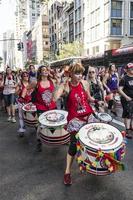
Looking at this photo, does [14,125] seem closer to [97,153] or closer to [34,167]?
[34,167]

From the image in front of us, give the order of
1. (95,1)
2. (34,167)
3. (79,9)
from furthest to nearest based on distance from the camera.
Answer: (79,9)
(95,1)
(34,167)

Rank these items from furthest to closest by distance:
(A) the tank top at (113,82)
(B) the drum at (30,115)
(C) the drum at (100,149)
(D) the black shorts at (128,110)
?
(A) the tank top at (113,82) < (D) the black shorts at (128,110) < (B) the drum at (30,115) < (C) the drum at (100,149)

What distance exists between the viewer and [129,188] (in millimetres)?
4262

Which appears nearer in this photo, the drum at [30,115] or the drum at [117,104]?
the drum at [30,115]

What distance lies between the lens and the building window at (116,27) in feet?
173

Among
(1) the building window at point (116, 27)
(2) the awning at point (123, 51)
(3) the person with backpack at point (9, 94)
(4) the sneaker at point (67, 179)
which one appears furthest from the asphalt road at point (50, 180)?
(1) the building window at point (116, 27)

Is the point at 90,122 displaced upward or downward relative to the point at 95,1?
downward

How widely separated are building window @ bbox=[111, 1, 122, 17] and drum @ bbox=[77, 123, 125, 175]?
51500mm

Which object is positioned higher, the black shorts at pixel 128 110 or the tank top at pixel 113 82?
the tank top at pixel 113 82

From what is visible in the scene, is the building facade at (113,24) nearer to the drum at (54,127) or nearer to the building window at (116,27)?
the building window at (116,27)

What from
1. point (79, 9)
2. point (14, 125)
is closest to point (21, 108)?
point (14, 125)

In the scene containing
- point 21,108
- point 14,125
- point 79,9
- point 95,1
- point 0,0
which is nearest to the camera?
point 21,108

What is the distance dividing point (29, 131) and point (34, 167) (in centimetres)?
290

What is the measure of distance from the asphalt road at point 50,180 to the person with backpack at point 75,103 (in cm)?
28
